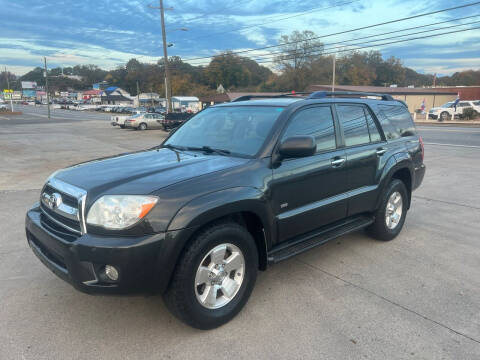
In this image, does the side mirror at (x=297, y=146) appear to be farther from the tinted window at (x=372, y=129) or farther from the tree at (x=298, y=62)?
the tree at (x=298, y=62)

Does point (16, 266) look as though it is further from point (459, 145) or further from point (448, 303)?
point (459, 145)

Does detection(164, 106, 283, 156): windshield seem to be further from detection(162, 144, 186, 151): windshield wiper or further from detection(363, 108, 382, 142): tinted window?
detection(363, 108, 382, 142): tinted window

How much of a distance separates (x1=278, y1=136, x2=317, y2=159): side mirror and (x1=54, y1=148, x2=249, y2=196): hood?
368 mm

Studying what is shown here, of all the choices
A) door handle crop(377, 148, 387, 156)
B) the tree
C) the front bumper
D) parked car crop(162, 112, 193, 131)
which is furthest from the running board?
the tree

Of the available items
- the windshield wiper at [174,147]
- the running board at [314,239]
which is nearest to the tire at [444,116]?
the running board at [314,239]

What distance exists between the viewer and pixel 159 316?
307 centimetres

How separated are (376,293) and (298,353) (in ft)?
3.95

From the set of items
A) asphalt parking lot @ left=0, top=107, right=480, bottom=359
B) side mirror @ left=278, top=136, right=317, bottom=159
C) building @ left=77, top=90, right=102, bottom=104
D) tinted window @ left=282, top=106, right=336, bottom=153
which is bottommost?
asphalt parking lot @ left=0, top=107, right=480, bottom=359

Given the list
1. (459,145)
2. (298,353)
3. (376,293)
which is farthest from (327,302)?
(459,145)

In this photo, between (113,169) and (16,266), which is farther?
(16,266)

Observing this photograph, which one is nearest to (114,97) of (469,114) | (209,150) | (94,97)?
(94,97)

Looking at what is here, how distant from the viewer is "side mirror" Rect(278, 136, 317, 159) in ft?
10.1

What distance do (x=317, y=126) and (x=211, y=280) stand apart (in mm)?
1897

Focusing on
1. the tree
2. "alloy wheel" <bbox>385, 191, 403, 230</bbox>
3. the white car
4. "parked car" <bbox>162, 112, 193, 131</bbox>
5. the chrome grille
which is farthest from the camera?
the tree
